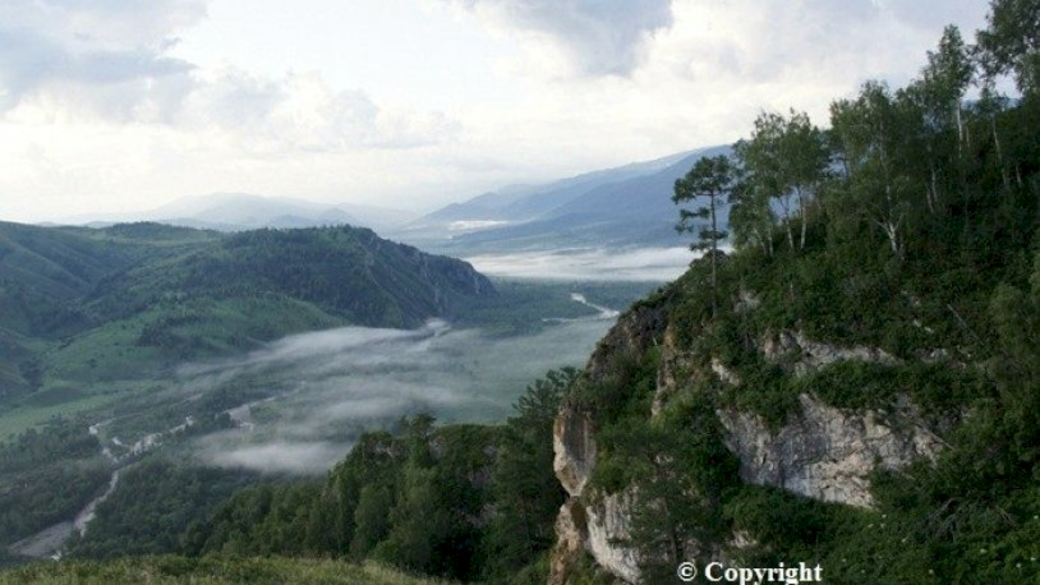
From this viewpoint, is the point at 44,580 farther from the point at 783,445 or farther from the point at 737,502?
the point at 783,445

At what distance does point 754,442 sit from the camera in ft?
163

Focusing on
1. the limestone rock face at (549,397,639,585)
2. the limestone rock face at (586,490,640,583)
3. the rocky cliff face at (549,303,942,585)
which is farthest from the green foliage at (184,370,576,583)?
the limestone rock face at (586,490,640,583)

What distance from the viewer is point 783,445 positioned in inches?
1891

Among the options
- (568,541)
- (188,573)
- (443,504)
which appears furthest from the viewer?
(443,504)

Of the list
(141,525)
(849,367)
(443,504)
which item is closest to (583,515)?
(849,367)

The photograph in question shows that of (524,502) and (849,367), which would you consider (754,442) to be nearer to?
(849,367)

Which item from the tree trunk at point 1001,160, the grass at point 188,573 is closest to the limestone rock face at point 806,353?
the tree trunk at point 1001,160

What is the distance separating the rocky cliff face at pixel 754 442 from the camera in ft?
142

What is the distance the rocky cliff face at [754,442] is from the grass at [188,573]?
58.3 ft

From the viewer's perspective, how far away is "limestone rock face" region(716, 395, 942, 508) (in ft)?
139

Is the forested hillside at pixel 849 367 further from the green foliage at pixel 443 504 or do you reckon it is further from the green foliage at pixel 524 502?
the green foliage at pixel 443 504

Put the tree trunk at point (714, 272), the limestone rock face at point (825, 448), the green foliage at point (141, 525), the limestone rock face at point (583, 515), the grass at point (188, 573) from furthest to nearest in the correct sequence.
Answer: the green foliage at point (141, 525), the tree trunk at point (714, 272), the limestone rock face at point (583, 515), the limestone rock face at point (825, 448), the grass at point (188, 573)

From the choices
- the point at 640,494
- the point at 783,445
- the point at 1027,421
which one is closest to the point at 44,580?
the point at 640,494

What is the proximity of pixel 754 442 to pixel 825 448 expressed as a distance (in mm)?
5017
